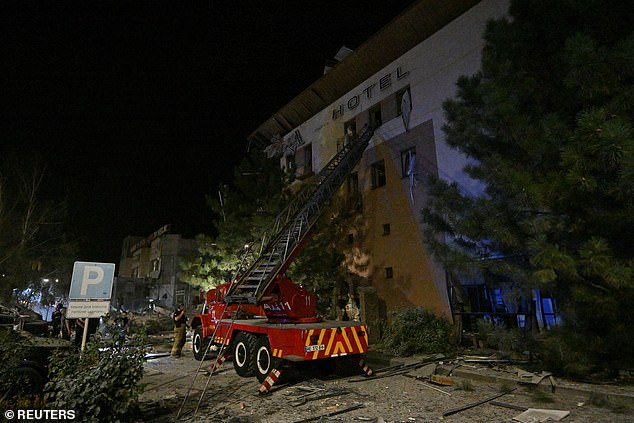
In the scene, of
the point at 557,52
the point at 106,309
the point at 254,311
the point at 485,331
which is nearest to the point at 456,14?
the point at 557,52

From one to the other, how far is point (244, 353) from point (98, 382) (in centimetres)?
436

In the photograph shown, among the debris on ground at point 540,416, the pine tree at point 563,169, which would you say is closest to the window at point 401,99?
the pine tree at point 563,169

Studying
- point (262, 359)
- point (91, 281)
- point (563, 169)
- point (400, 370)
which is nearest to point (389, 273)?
point (400, 370)

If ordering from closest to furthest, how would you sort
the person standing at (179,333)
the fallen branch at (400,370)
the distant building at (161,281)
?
the fallen branch at (400,370) < the person standing at (179,333) < the distant building at (161,281)

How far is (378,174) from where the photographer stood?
16812mm

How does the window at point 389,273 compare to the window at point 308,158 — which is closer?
the window at point 389,273

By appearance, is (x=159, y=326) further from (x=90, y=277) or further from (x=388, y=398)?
(x=388, y=398)

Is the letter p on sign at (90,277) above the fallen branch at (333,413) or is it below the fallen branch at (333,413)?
above

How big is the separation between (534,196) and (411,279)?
321 inches

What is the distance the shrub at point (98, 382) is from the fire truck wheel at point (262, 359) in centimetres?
326

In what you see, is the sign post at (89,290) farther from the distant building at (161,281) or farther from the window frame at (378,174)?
the distant building at (161,281)

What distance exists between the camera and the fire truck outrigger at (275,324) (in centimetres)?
767

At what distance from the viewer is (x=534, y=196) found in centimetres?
642

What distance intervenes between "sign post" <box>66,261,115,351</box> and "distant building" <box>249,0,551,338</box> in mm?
9476
